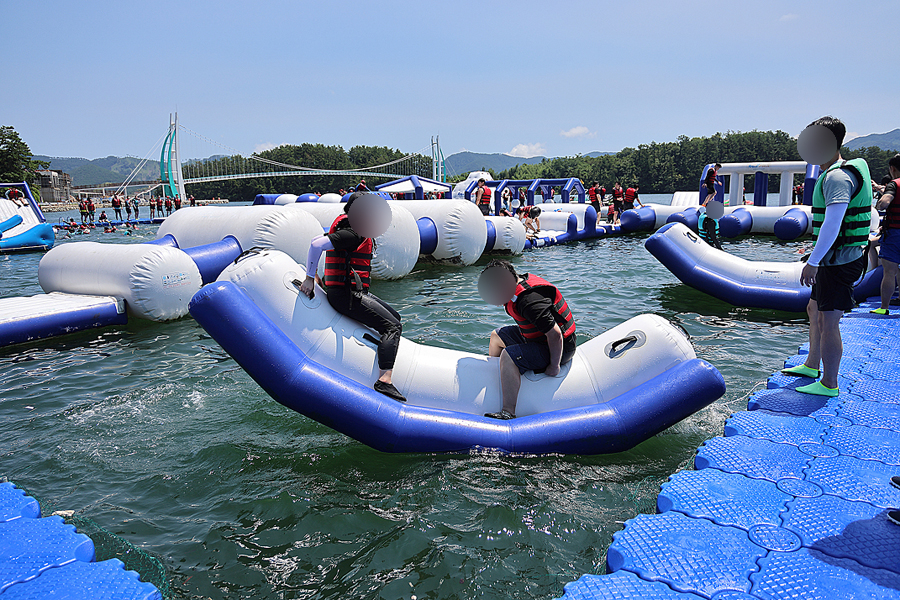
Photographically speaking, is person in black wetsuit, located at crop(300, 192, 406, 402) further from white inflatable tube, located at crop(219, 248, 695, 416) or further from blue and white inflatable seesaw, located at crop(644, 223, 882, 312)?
blue and white inflatable seesaw, located at crop(644, 223, 882, 312)

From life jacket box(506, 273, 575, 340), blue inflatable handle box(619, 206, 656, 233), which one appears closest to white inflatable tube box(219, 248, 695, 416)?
life jacket box(506, 273, 575, 340)

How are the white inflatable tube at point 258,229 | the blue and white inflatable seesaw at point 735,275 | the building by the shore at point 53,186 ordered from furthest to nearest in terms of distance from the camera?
the building by the shore at point 53,186 < the white inflatable tube at point 258,229 < the blue and white inflatable seesaw at point 735,275

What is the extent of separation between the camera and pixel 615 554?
202 centimetres

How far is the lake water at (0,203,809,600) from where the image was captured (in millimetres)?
2266

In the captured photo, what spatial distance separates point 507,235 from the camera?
11.5 meters

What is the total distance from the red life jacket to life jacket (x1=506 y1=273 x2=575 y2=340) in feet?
11.7

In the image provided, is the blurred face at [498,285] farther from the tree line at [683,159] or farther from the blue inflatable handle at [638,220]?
the tree line at [683,159]

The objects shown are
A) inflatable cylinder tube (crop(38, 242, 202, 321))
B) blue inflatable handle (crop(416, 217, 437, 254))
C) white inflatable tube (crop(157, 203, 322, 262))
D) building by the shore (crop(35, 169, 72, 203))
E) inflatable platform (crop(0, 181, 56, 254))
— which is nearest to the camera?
inflatable cylinder tube (crop(38, 242, 202, 321))

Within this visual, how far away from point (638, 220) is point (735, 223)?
8.39ft

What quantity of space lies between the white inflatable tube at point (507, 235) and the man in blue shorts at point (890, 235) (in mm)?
7017

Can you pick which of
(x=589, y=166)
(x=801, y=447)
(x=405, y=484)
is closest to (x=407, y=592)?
(x=405, y=484)

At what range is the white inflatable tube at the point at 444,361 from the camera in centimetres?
311

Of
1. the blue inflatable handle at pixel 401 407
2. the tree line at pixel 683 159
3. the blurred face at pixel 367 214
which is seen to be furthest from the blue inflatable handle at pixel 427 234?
the tree line at pixel 683 159

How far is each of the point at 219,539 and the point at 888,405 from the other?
359 cm
